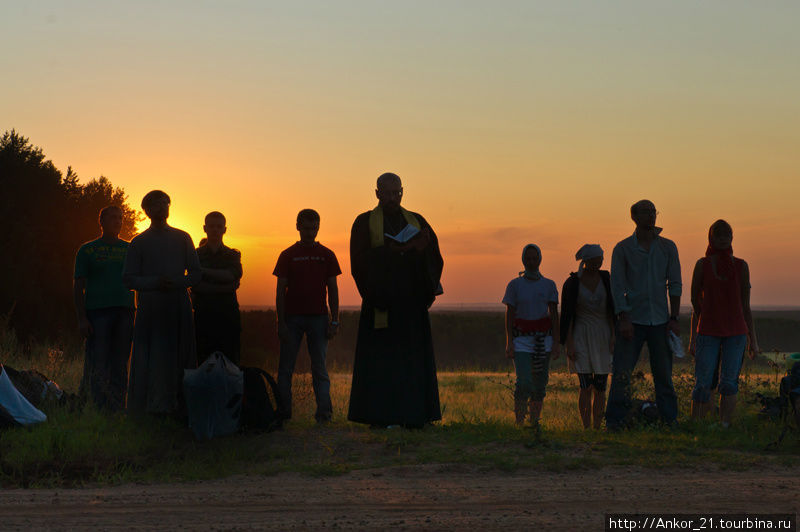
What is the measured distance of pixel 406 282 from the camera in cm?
884

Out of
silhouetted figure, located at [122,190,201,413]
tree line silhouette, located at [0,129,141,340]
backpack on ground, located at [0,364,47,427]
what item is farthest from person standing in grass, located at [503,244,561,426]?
tree line silhouette, located at [0,129,141,340]

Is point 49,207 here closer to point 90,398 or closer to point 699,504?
point 90,398

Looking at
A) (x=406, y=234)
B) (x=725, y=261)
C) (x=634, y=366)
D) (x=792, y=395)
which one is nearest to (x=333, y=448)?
(x=406, y=234)

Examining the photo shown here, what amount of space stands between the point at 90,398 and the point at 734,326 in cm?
668

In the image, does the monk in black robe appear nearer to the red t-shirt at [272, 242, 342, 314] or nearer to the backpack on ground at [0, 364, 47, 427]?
the red t-shirt at [272, 242, 342, 314]

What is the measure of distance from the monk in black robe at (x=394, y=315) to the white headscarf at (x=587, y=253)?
63.8 inches

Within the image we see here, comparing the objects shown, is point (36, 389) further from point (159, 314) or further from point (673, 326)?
point (673, 326)

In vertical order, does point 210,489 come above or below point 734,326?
below

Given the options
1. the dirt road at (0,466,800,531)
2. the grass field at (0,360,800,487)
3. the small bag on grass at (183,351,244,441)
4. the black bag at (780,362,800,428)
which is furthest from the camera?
the black bag at (780,362,800,428)

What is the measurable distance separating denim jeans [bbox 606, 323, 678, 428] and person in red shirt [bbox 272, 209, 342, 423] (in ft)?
9.63

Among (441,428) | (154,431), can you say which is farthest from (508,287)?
(154,431)

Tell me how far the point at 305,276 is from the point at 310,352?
81cm

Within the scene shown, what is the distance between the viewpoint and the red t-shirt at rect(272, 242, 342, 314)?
912 cm

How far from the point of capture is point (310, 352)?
922cm
